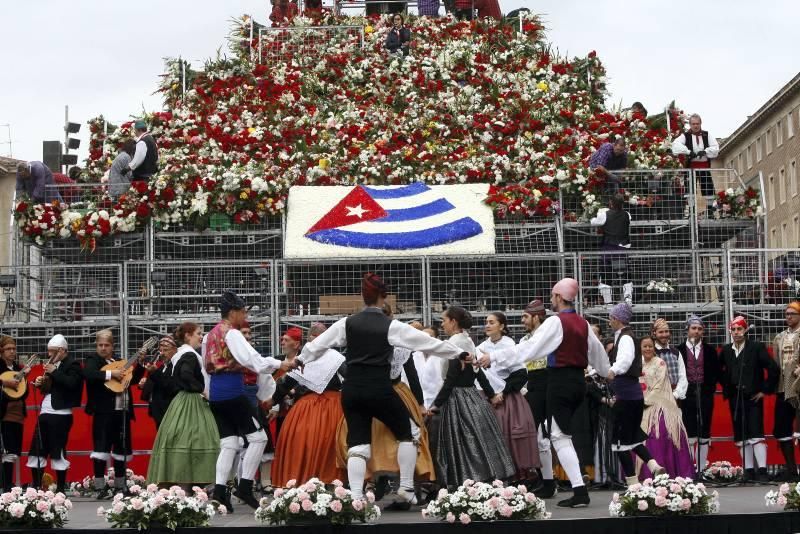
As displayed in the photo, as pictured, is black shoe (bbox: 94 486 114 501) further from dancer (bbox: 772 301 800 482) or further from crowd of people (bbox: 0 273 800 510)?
dancer (bbox: 772 301 800 482)

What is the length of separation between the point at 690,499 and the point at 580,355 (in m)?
2.19

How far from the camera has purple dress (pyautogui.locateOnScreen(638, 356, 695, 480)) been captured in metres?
16.7

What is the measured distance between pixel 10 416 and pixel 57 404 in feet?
1.88

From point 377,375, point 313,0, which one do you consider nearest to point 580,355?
point 377,375

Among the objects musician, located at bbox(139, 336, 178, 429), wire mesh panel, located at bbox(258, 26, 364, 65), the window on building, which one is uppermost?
the window on building

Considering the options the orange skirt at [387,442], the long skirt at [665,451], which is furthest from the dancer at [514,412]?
the orange skirt at [387,442]

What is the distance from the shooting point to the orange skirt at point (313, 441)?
1530cm

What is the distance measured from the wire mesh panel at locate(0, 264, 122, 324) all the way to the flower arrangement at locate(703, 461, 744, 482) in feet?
27.7

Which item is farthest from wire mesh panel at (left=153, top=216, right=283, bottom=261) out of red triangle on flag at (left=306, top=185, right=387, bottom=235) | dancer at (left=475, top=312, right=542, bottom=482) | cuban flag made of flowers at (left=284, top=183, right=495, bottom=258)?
dancer at (left=475, top=312, right=542, bottom=482)

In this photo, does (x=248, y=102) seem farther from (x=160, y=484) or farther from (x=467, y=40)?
(x=160, y=484)

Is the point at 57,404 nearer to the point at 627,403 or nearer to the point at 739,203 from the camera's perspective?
the point at 627,403

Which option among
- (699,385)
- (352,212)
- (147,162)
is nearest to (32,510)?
(699,385)

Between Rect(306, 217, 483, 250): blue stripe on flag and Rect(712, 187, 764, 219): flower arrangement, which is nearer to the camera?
Rect(306, 217, 483, 250): blue stripe on flag

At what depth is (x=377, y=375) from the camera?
530 inches
